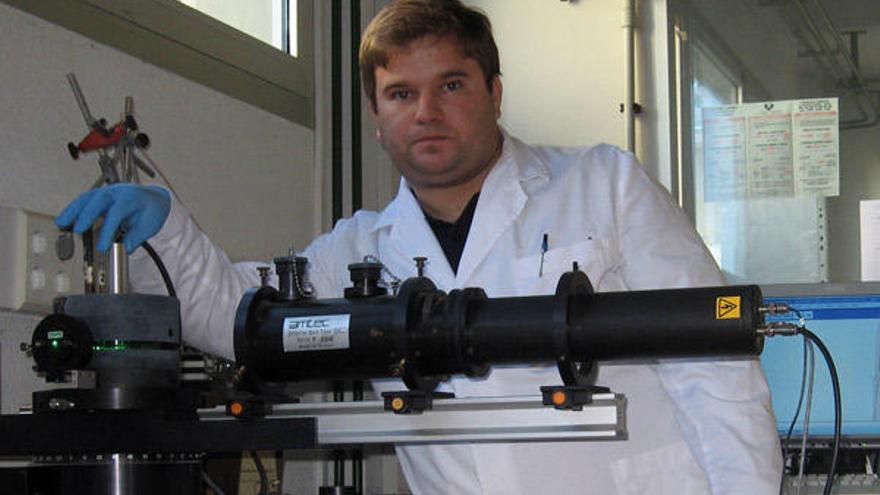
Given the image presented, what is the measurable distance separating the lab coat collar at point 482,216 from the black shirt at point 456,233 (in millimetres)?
34

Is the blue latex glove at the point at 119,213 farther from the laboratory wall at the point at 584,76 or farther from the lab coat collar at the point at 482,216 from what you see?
the laboratory wall at the point at 584,76

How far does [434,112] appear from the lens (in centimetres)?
163

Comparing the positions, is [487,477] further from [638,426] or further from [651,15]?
[651,15]

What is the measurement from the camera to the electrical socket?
58.8 inches

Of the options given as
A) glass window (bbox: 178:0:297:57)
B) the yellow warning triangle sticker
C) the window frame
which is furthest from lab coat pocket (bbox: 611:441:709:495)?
glass window (bbox: 178:0:297:57)

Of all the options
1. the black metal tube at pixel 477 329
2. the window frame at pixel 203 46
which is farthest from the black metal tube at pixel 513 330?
the window frame at pixel 203 46

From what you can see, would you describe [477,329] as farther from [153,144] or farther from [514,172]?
[153,144]

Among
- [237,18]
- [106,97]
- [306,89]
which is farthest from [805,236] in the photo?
[106,97]

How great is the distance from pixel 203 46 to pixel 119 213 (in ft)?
2.74

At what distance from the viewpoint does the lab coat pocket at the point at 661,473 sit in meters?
1.57

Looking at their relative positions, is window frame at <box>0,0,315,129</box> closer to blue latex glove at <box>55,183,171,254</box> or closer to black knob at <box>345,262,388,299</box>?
blue latex glove at <box>55,183,171,254</box>

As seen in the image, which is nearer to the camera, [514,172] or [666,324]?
[666,324]

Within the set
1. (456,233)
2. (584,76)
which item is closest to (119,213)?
(456,233)

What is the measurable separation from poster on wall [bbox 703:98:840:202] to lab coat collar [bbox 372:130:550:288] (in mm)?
1306
